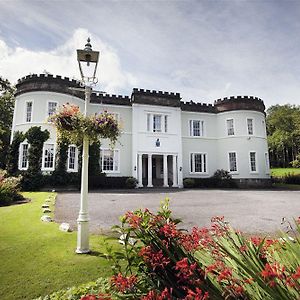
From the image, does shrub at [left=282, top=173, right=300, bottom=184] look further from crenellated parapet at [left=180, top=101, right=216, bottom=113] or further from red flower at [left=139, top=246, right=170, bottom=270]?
red flower at [left=139, top=246, right=170, bottom=270]

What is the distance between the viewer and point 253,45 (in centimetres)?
719

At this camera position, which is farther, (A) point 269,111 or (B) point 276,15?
(A) point 269,111

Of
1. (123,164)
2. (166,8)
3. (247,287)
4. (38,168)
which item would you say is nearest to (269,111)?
(123,164)

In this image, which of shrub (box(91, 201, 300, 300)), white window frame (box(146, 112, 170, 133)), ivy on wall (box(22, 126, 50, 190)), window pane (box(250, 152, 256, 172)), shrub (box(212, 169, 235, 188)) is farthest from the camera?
window pane (box(250, 152, 256, 172))

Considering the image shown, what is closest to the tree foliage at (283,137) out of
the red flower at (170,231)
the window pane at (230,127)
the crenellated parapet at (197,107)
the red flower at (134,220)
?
the window pane at (230,127)

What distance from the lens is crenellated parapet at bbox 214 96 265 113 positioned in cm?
2605

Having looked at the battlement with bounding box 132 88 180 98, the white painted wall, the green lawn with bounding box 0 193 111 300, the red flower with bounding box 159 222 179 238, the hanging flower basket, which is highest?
the battlement with bounding box 132 88 180 98

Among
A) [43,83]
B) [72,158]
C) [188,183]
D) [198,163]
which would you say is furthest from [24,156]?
[198,163]

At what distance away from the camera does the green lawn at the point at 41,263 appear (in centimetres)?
377

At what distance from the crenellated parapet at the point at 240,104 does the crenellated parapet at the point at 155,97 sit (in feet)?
18.0

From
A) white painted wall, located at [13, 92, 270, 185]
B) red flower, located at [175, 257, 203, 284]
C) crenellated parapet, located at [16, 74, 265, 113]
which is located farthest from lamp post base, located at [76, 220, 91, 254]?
white painted wall, located at [13, 92, 270, 185]

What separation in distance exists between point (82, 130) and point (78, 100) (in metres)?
18.2

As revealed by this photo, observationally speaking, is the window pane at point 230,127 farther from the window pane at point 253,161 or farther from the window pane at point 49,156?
the window pane at point 49,156

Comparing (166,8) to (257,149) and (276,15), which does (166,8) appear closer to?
(276,15)
